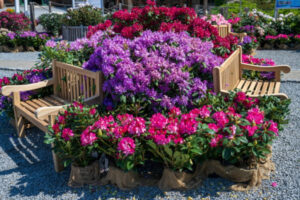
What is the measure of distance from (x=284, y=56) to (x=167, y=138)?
8.42 m

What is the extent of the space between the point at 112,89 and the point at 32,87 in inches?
50.5

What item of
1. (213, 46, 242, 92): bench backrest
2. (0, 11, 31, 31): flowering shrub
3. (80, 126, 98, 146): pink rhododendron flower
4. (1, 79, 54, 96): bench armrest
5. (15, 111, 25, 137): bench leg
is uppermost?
(0, 11, 31, 31): flowering shrub

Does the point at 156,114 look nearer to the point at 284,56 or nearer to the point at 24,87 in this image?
the point at 24,87

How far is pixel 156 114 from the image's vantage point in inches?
125

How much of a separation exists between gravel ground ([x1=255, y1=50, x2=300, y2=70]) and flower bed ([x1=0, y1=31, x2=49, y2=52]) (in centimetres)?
761

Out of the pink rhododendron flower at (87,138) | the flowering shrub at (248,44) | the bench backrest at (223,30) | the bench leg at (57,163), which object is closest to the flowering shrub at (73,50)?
the bench leg at (57,163)

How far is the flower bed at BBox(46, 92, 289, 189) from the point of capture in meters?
2.70

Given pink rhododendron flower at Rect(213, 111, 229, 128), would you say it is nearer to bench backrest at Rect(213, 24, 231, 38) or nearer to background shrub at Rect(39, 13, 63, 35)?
bench backrest at Rect(213, 24, 231, 38)

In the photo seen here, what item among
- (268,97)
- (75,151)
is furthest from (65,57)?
(268,97)

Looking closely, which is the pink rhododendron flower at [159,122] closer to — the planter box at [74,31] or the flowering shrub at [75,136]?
the flowering shrub at [75,136]

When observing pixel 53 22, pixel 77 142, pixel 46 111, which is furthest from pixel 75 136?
pixel 53 22

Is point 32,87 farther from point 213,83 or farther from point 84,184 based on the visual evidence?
point 213,83

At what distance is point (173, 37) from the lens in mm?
3914

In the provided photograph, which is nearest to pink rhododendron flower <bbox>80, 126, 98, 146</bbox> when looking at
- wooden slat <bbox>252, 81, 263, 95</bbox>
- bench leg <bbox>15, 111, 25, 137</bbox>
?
bench leg <bbox>15, 111, 25, 137</bbox>
